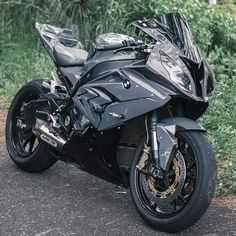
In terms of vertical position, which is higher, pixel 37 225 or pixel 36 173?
pixel 37 225

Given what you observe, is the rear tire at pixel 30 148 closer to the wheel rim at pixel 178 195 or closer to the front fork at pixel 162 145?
the wheel rim at pixel 178 195

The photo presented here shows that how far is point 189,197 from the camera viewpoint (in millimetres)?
4195

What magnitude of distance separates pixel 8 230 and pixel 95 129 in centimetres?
99

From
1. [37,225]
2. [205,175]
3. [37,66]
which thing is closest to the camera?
[205,175]

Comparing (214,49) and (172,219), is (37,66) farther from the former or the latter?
(172,219)

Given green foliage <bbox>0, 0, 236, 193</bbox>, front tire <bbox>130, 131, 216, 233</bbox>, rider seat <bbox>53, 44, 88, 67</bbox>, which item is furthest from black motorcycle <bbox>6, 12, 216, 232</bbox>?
green foliage <bbox>0, 0, 236, 193</bbox>

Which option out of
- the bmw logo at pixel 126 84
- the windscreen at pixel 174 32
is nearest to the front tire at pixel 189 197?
the bmw logo at pixel 126 84

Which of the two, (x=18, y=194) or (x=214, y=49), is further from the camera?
(x=214, y=49)

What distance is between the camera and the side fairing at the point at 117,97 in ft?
14.0

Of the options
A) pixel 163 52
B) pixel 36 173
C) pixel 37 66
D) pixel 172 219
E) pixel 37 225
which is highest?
pixel 163 52

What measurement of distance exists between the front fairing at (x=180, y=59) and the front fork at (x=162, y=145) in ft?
0.99

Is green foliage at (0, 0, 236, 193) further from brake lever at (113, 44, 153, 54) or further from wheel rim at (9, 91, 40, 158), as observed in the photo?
brake lever at (113, 44, 153, 54)

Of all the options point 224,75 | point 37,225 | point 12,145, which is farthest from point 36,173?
point 224,75

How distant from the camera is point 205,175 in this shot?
4.11 metres
